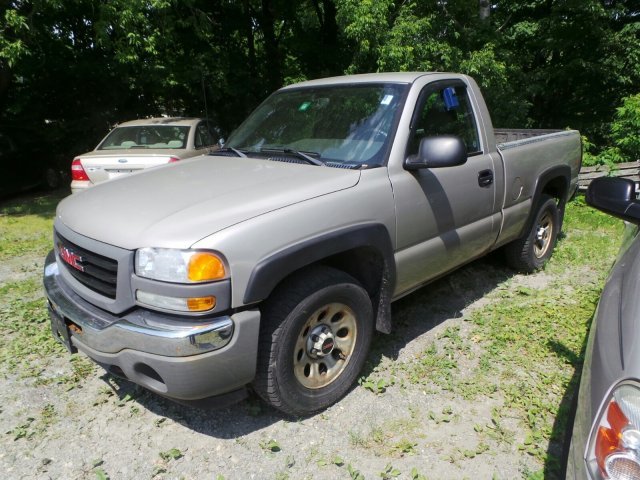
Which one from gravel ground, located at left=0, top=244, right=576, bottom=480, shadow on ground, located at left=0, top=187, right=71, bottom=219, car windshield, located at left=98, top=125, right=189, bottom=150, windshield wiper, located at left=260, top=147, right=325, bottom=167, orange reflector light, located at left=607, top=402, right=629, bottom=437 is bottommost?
shadow on ground, located at left=0, top=187, right=71, bottom=219

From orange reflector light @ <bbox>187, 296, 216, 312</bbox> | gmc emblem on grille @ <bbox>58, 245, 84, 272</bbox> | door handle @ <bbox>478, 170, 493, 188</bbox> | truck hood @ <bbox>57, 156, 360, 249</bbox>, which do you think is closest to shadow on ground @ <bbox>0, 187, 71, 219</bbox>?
gmc emblem on grille @ <bbox>58, 245, 84, 272</bbox>

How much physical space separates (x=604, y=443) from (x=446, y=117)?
9.03 ft

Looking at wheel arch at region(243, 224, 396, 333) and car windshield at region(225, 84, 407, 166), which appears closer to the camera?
wheel arch at region(243, 224, 396, 333)

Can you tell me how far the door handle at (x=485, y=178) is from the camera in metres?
3.71

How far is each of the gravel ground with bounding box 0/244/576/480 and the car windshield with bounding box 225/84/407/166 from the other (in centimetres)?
151

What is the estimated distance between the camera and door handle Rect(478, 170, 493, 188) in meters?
3.71

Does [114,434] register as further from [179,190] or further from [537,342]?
[537,342]

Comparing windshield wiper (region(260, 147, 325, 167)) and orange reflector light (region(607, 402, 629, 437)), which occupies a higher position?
windshield wiper (region(260, 147, 325, 167))

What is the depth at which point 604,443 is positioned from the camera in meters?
1.36

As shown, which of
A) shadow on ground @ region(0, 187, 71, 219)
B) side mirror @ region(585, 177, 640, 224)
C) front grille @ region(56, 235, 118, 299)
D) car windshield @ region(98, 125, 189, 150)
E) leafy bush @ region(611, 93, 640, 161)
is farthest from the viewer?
shadow on ground @ region(0, 187, 71, 219)

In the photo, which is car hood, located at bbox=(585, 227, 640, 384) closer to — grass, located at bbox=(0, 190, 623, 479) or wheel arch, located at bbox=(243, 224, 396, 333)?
grass, located at bbox=(0, 190, 623, 479)

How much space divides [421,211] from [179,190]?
5.04 ft

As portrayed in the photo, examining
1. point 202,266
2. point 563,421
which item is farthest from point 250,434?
point 563,421

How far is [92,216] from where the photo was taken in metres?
2.71
